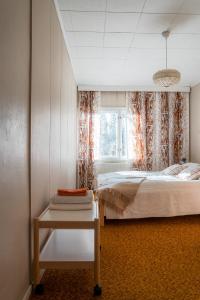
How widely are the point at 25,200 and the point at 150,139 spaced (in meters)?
4.63

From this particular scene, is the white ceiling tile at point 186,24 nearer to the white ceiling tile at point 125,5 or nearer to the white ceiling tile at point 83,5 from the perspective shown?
the white ceiling tile at point 125,5

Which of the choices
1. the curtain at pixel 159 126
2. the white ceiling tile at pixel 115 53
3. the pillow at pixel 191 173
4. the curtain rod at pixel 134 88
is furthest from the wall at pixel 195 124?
the white ceiling tile at pixel 115 53

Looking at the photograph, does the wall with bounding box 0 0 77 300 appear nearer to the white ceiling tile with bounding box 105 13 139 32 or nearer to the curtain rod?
the white ceiling tile with bounding box 105 13 139 32

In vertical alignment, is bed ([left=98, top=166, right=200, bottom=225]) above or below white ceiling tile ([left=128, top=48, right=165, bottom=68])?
below

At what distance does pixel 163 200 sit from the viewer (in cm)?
336

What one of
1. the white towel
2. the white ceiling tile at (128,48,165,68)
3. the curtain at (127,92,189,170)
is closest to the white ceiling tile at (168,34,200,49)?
the white ceiling tile at (128,48,165,68)

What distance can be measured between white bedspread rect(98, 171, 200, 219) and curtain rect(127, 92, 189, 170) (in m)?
2.31

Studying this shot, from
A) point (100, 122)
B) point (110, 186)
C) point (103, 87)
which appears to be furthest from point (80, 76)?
point (110, 186)

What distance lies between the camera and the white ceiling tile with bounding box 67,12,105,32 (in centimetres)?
268

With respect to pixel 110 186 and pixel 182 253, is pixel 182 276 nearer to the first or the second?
pixel 182 253

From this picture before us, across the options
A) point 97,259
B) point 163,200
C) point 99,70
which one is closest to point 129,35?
point 99,70

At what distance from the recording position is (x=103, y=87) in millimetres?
5730

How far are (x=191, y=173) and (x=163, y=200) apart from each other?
35.5 inches

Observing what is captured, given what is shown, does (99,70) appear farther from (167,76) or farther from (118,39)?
(167,76)
